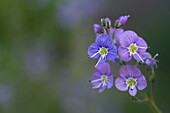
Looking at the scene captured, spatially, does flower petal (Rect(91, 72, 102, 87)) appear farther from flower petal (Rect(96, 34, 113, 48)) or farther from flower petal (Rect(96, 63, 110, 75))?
flower petal (Rect(96, 34, 113, 48))

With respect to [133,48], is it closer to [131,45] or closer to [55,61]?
[131,45]

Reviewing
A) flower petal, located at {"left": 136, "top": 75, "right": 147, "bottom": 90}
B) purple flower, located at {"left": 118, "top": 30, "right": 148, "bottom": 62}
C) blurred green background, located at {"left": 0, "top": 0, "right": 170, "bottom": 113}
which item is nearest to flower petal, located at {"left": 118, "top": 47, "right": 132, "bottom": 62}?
purple flower, located at {"left": 118, "top": 30, "right": 148, "bottom": 62}

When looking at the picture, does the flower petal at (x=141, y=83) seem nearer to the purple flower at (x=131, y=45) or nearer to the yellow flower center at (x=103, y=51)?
the purple flower at (x=131, y=45)

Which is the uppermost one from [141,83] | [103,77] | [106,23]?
[106,23]

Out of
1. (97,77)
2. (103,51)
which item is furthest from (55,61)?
(103,51)

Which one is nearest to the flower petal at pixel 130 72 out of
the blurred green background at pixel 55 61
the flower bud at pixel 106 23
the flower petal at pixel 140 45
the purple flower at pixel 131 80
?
the purple flower at pixel 131 80
